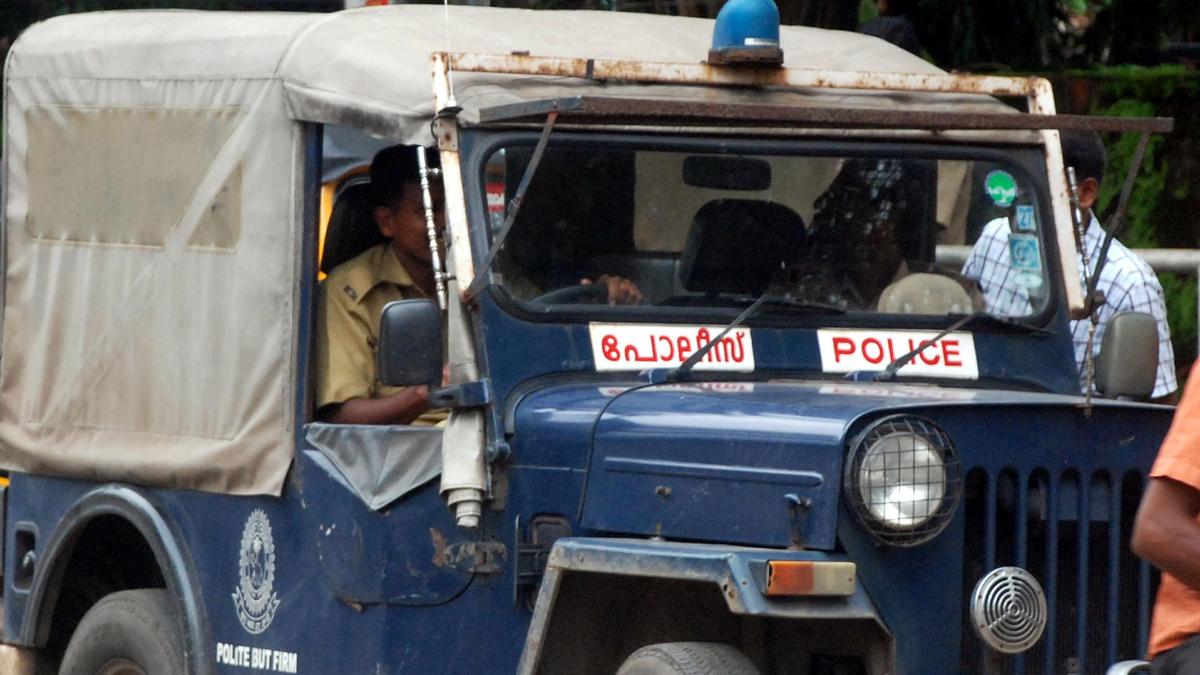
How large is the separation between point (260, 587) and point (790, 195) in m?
1.69

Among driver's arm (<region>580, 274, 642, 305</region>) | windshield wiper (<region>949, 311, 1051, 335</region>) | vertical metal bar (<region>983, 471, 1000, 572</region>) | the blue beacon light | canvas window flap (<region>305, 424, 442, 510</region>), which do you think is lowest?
vertical metal bar (<region>983, 471, 1000, 572</region>)

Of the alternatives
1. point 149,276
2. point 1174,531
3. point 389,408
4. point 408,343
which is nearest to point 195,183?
point 149,276

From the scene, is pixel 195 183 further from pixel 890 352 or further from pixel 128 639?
pixel 890 352

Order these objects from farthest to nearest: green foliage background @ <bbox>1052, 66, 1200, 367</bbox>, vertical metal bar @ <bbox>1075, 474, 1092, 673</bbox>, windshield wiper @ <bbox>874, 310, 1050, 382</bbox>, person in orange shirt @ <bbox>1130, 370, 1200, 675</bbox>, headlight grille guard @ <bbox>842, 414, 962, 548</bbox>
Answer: green foliage background @ <bbox>1052, 66, 1200, 367</bbox> → windshield wiper @ <bbox>874, 310, 1050, 382</bbox> → vertical metal bar @ <bbox>1075, 474, 1092, 673</bbox> → headlight grille guard @ <bbox>842, 414, 962, 548</bbox> → person in orange shirt @ <bbox>1130, 370, 1200, 675</bbox>

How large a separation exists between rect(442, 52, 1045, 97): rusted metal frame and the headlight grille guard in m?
1.36

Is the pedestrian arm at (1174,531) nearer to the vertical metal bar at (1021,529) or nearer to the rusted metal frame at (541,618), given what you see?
the vertical metal bar at (1021,529)

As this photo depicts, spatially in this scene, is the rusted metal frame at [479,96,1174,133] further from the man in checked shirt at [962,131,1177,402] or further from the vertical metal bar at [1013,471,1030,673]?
the vertical metal bar at [1013,471,1030,673]

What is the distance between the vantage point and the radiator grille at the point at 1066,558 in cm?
466

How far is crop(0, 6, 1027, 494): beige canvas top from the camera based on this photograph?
18.7 feet

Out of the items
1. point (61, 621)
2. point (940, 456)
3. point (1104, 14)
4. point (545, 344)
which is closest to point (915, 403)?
point (940, 456)

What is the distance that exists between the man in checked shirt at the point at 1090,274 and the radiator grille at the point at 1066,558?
0.99 meters

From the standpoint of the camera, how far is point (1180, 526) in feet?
11.7

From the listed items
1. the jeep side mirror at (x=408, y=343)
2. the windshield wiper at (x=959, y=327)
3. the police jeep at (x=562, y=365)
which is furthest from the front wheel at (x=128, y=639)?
the windshield wiper at (x=959, y=327)

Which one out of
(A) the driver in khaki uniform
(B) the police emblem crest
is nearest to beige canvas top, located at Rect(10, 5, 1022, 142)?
(A) the driver in khaki uniform
